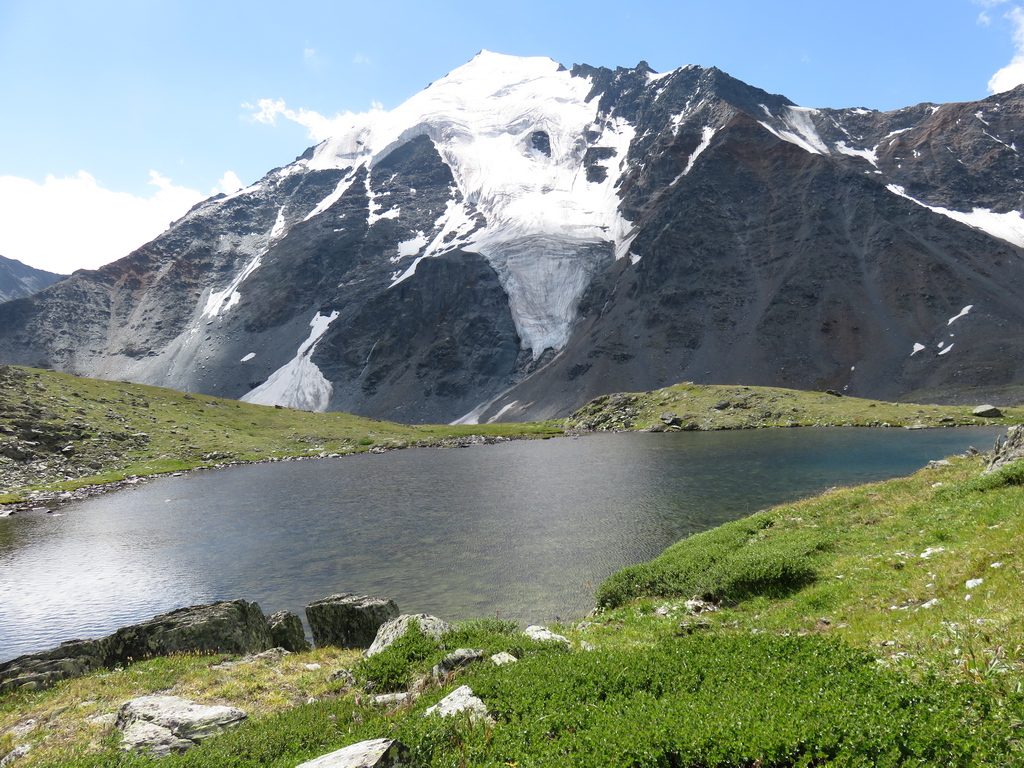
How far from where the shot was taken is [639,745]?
7316 millimetres

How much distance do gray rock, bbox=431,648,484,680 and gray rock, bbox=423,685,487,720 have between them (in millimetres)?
2011

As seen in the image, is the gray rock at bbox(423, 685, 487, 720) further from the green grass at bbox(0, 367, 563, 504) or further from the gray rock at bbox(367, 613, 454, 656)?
the green grass at bbox(0, 367, 563, 504)

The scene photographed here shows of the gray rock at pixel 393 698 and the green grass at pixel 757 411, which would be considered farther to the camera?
the green grass at pixel 757 411

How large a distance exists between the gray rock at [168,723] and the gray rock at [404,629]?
13.3ft

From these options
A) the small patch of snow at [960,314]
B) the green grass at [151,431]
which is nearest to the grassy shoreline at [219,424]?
the green grass at [151,431]

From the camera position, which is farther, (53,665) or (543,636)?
(53,665)

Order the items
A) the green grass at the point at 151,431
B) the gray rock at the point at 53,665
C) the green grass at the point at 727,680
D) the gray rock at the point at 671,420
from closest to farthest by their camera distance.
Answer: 1. the green grass at the point at 727,680
2. the gray rock at the point at 53,665
3. the green grass at the point at 151,431
4. the gray rock at the point at 671,420

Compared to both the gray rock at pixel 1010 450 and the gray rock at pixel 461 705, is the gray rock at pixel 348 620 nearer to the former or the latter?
the gray rock at pixel 461 705

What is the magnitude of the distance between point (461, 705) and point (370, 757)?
242 cm

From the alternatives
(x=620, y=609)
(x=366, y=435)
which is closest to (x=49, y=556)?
(x=620, y=609)

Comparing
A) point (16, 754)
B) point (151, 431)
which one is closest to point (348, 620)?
point (16, 754)

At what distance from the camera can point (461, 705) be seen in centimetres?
983

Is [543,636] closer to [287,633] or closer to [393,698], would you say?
[393,698]

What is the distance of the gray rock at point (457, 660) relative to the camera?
12.4m
